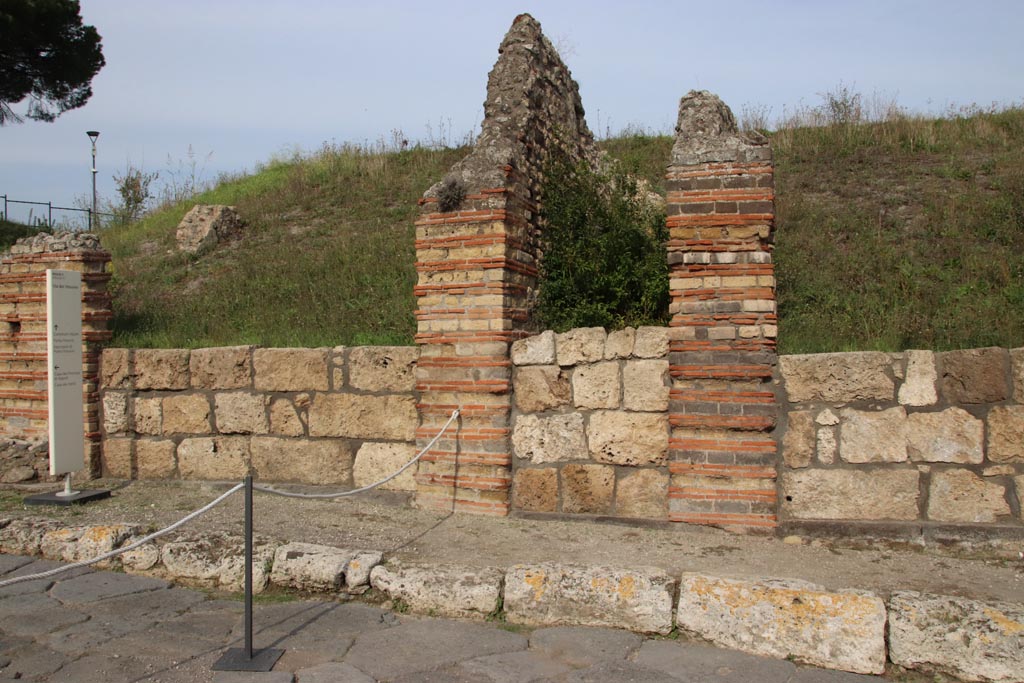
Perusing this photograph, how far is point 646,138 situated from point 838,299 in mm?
6880

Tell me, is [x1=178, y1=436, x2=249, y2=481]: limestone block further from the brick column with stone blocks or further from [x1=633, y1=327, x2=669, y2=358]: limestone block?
[x1=633, y1=327, x2=669, y2=358]: limestone block

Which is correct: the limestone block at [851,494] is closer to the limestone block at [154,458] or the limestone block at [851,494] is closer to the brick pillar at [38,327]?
the limestone block at [154,458]

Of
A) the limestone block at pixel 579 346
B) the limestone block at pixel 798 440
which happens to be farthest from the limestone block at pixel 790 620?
the limestone block at pixel 579 346

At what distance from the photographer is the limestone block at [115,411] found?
7.88 metres

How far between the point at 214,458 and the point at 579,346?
12.3ft

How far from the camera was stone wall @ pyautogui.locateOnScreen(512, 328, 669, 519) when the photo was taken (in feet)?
19.4

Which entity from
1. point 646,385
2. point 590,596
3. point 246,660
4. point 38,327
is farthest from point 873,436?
point 38,327

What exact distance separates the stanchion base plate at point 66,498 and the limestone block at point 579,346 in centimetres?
433

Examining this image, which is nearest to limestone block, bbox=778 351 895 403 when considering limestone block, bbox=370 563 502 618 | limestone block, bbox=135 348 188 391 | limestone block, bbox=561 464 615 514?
limestone block, bbox=561 464 615 514

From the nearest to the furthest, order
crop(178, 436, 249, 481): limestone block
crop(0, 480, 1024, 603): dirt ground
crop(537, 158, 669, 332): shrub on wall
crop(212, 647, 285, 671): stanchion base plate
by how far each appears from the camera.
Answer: crop(212, 647, 285, 671): stanchion base plate < crop(0, 480, 1024, 603): dirt ground < crop(537, 158, 669, 332): shrub on wall < crop(178, 436, 249, 481): limestone block

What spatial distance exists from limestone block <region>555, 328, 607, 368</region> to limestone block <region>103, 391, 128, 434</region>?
454cm

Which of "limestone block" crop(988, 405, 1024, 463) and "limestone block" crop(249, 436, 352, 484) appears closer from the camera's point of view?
"limestone block" crop(988, 405, 1024, 463)

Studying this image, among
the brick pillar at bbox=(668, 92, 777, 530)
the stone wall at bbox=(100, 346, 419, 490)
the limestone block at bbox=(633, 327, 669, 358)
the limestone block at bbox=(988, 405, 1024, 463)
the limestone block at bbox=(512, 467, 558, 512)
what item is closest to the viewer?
the limestone block at bbox=(988, 405, 1024, 463)

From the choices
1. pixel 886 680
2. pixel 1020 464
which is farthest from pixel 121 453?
pixel 1020 464
